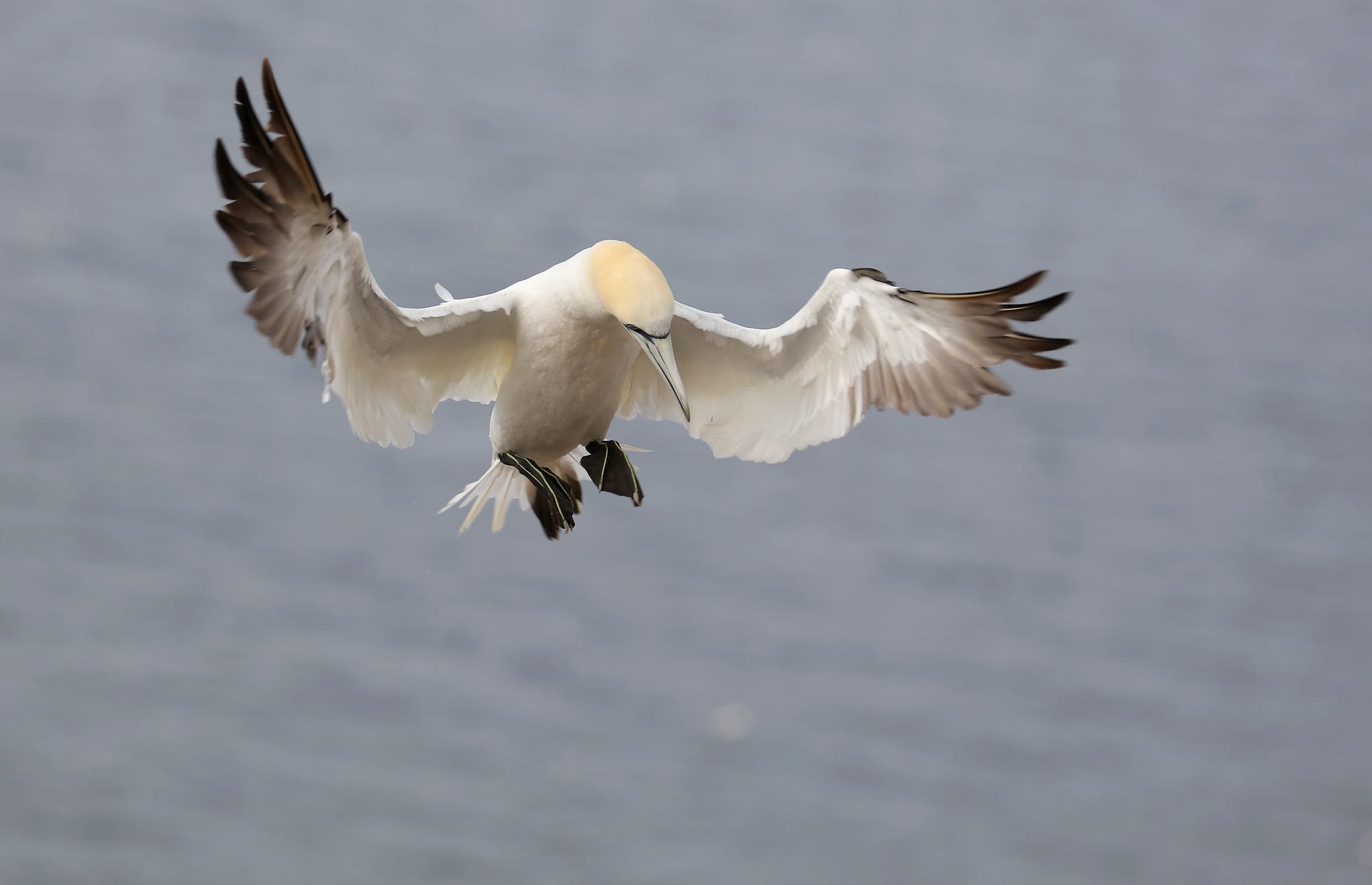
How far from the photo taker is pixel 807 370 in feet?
17.9

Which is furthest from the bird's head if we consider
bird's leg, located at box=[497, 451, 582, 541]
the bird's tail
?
the bird's tail

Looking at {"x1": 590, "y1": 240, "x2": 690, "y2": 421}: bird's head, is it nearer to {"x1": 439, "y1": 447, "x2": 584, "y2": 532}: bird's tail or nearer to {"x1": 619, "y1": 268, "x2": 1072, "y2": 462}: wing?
{"x1": 619, "y1": 268, "x2": 1072, "y2": 462}: wing

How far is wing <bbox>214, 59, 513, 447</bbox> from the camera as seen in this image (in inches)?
162

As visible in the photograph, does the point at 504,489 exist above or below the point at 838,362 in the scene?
below

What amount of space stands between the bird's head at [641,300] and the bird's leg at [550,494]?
689 mm

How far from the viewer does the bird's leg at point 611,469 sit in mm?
5051

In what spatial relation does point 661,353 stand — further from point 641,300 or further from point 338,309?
point 338,309

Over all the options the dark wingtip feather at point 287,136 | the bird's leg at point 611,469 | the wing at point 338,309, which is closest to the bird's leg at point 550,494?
the bird's leg at point 611,469

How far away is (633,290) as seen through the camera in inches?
178

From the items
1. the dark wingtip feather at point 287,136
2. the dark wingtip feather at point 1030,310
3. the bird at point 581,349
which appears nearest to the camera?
the dark wingtip feather at point 287,136

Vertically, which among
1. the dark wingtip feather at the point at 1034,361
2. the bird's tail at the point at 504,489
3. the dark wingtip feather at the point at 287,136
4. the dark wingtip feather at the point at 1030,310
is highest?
the dark wingtip feather at the point at 1030,310

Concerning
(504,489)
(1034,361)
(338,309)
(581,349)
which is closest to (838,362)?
(1034,361)

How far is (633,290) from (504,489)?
1.38 metres

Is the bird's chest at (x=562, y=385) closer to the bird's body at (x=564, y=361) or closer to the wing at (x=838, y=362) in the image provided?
the bird's body at (x=564, y=361)
